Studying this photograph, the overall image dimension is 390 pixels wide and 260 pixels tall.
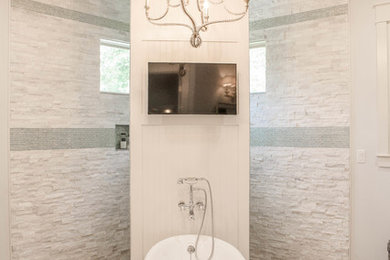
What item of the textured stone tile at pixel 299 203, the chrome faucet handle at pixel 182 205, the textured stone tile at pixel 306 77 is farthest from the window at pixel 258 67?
the chrome faucet handle at pixel 182 205

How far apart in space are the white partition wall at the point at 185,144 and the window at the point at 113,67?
3.44ft

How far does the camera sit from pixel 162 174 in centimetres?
256

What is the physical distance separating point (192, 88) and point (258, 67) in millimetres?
1511

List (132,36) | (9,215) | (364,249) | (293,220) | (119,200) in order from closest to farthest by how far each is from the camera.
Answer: (132,36), (9,215), (364,249), (293,220), (119,200)

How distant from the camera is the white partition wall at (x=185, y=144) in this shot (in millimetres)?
2547

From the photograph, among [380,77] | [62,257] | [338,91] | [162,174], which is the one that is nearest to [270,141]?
[338,91]

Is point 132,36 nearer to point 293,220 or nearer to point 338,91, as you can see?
point 338,91

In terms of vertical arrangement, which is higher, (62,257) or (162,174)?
(162,174)

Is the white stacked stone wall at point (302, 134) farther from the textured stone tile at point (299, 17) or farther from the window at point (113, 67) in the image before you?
the window at point (113, 67)

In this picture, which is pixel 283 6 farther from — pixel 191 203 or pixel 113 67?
pixel 191 203

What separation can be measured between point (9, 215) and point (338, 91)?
325 centimetres

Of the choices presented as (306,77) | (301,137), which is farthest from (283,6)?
(301,137)

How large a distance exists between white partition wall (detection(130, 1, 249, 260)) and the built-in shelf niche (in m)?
1.30

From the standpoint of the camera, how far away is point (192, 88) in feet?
7.98
